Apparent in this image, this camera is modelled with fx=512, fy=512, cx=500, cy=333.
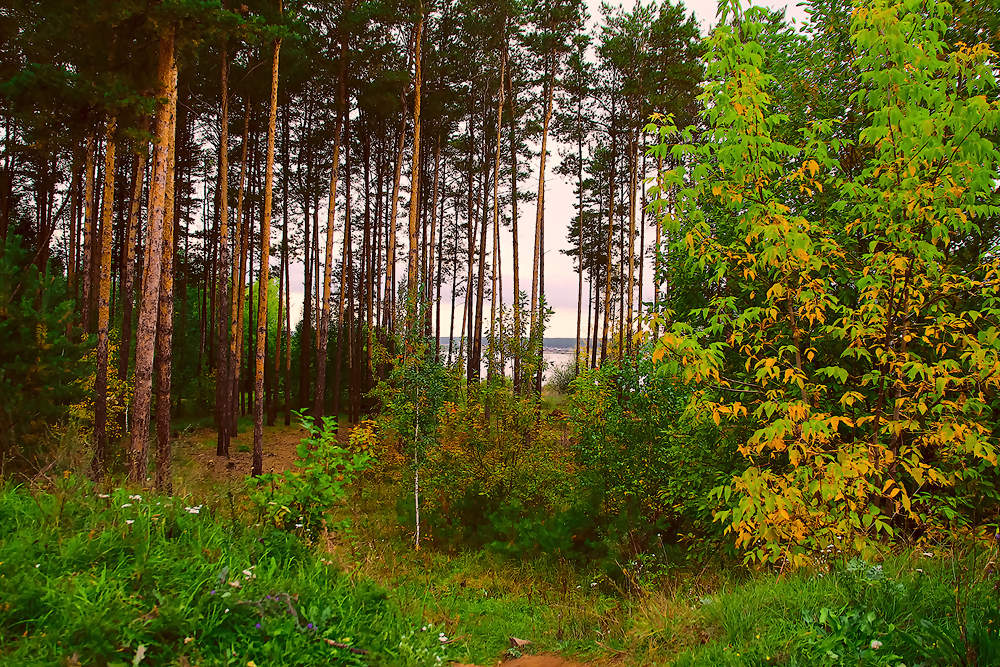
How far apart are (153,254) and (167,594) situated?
812 cm

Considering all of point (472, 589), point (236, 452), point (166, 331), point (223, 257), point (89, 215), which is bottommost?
point (472, 589)

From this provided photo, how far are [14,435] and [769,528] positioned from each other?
10613 mm

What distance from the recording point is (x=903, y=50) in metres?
4.30

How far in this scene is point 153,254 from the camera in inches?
376

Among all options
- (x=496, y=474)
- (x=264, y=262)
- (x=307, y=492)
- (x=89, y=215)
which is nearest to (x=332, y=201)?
(x=264, y=262)

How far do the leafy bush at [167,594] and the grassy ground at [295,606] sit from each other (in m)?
0.01

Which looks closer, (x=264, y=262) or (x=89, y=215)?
(x=264, y=262)

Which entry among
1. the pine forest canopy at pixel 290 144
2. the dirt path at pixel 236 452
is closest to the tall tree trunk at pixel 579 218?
the pine forest canopy at pixel 290 144

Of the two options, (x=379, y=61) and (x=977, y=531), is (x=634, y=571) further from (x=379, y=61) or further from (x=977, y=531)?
(x=379, y=61)

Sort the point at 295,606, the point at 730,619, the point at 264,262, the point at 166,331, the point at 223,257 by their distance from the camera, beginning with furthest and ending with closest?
the point at 223,257, the point at 264,262, the point at 166,331, the point at 730,619, the point at 295,606

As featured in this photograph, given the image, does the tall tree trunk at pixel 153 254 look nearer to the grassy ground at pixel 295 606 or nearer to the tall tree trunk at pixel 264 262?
the tall tree trunk at pixel 264 262

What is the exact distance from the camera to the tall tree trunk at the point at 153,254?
31.1 ft

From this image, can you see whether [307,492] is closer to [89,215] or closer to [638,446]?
[638,446]

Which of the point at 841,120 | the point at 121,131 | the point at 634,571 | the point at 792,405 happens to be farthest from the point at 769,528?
the point at 121,131
